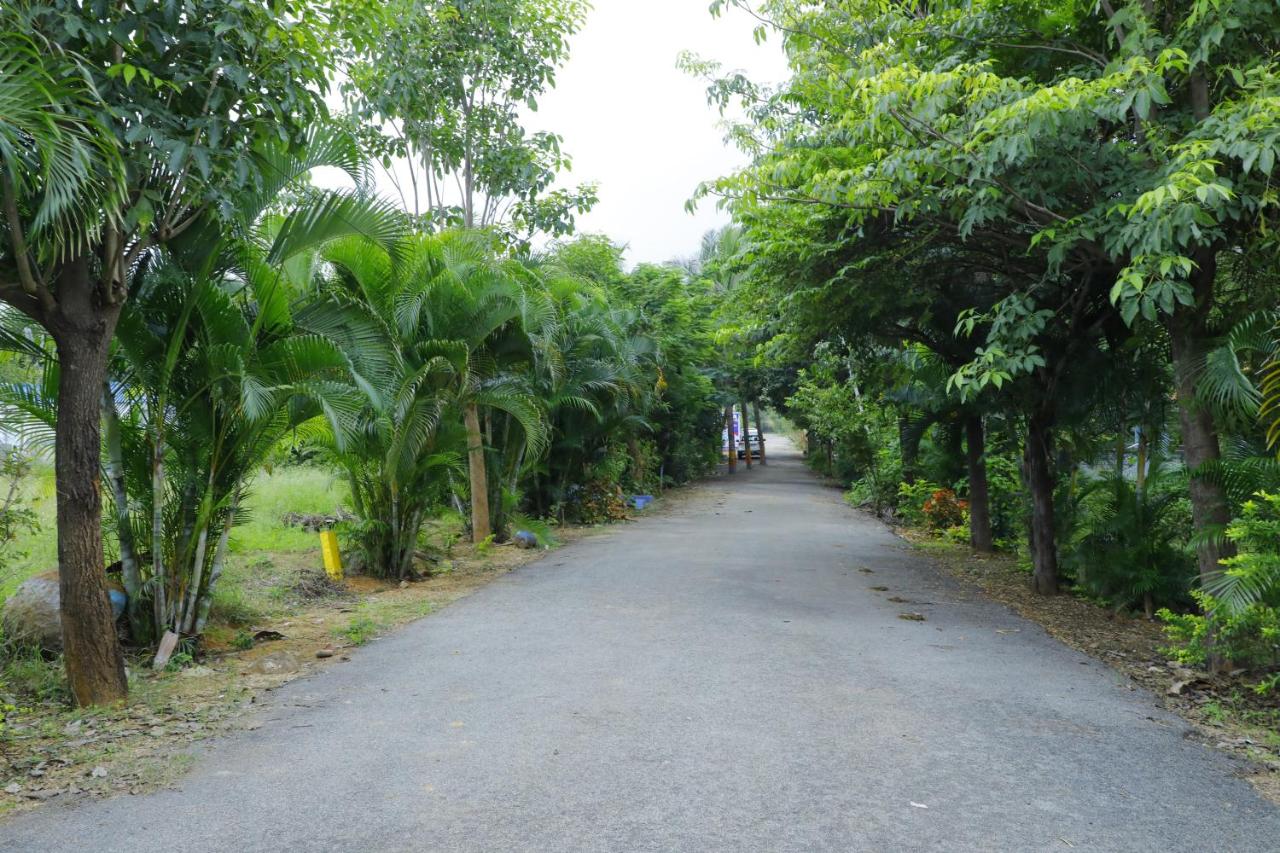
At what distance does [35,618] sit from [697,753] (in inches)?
184

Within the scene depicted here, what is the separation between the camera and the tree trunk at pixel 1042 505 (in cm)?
1095

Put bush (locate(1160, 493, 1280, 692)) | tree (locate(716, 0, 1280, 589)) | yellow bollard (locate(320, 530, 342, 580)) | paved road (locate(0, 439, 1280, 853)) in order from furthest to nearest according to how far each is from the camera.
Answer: yellow bollard (locate(320, 530, 342, 580)), tree (locate(716, 0, 1280, 589)), bush (locate(1160, 493, 1280, 692)), paved road (locate(0, 439, 1280, 853))

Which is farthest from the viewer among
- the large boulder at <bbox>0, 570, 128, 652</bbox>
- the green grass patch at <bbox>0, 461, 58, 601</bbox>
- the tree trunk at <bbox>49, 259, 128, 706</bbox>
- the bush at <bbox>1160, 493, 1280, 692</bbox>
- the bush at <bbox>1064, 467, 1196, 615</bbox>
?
the bush at <bbox>1064, 467, 1196, 615</bbox>

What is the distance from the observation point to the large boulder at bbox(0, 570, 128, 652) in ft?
20.5

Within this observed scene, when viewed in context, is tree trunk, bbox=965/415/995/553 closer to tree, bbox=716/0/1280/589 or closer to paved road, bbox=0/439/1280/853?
tree, bbox=716/0/1280/589

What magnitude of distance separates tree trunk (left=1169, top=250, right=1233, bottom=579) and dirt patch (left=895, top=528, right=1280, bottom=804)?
0.86 m

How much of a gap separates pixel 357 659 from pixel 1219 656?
6.26 metres

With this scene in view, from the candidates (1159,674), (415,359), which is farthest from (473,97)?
(1159,674)

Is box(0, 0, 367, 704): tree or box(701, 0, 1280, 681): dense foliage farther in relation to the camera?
box(701, 0, 1280, 681): dense foliage

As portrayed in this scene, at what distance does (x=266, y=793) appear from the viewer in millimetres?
4250

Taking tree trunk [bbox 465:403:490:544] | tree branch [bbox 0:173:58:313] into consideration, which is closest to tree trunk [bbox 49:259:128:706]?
tree branch [bbox 0:173:58:313]

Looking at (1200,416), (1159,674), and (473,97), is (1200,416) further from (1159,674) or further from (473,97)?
(473,97)

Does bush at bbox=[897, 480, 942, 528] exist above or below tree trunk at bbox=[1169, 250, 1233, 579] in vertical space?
below

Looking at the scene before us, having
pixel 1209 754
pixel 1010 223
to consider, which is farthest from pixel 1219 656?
pixel 1010 223
